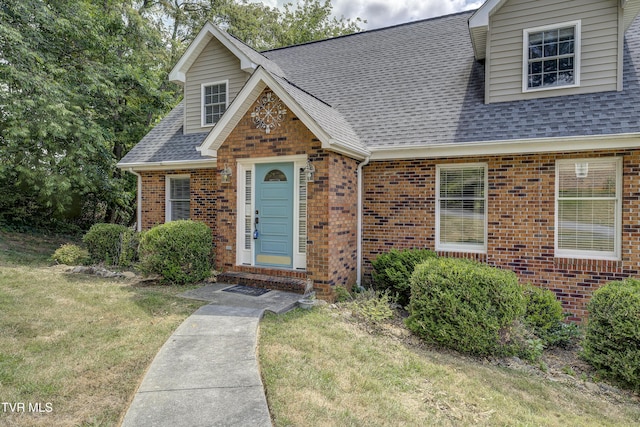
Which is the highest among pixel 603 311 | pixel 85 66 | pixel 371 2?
pixel 371 2

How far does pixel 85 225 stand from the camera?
15.6m

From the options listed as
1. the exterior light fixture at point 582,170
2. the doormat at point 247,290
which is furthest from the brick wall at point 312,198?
the exterior light fixture at point 582,170

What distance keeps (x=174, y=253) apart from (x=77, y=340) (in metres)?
2.97

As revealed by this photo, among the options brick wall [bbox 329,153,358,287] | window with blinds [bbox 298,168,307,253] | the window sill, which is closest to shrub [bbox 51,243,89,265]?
window with blinds [bbox 298,168,307,253]

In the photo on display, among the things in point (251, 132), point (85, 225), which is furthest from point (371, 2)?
point (85, 225)

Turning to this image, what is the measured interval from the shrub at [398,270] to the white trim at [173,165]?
4.94 m

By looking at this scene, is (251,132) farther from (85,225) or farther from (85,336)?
(85,225)

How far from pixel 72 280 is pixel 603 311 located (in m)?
9.49

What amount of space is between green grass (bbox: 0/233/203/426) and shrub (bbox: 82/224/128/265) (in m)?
1.59

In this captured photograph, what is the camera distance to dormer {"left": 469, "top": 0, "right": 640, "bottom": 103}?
6.88 metres

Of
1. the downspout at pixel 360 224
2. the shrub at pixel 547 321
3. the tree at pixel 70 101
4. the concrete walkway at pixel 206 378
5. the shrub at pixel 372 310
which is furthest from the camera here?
the tree at pixel 70 101

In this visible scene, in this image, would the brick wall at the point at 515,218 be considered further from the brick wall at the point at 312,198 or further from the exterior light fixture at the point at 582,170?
the brick wall at the point at 312,198

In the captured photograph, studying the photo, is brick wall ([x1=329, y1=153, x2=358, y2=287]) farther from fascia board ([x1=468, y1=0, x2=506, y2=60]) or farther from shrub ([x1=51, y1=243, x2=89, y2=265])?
shrub ([x1=51, y1=243, x2=89, y2=265])

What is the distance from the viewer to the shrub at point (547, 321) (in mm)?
5625
